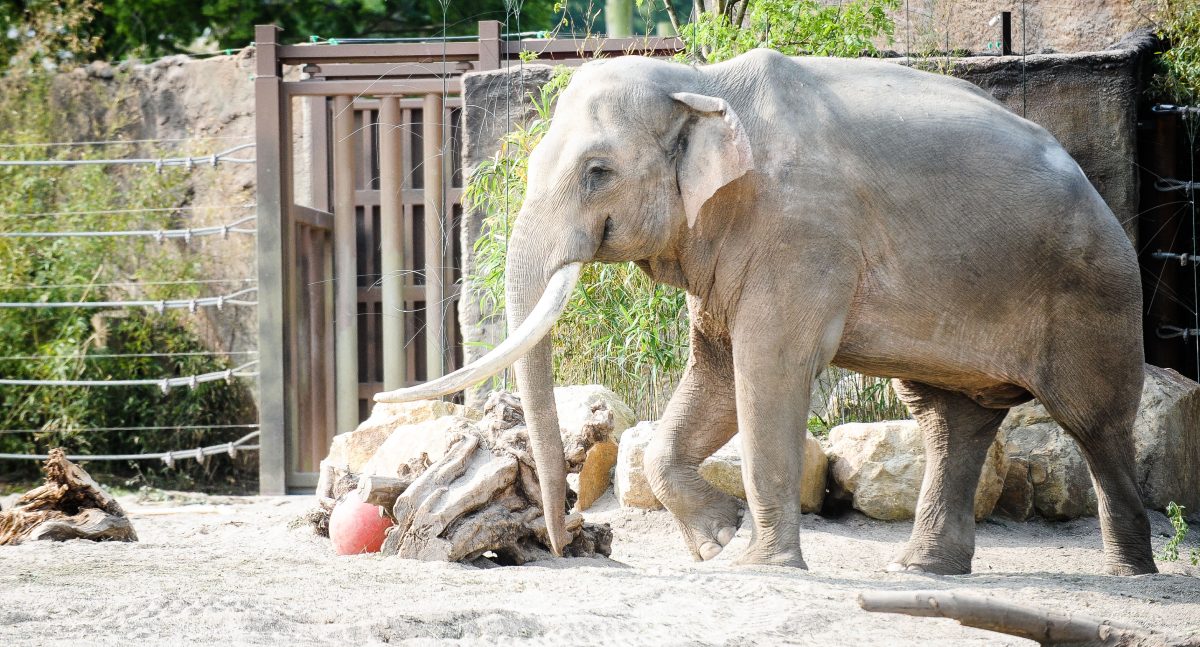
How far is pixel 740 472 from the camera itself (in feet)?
20.1

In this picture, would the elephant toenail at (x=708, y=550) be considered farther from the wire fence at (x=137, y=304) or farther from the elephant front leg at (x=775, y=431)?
the wire fence at (x=137, y=304)

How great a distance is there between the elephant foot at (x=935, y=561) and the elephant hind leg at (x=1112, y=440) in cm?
52

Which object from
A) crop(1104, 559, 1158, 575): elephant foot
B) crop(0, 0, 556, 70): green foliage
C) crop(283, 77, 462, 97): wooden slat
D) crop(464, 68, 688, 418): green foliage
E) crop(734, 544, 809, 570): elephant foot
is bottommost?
crop(1104, 559, 1158, 575): elephant foot

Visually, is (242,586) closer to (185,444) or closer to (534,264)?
(534,264)

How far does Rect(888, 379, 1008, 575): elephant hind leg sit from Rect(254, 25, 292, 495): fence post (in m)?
4.19

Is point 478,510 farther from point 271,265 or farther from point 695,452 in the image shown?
point 271,265

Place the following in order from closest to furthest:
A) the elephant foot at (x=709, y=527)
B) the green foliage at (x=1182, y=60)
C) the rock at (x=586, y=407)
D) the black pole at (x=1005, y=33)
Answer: the elephant foot at (x=709, y=527) < the rock at (x=586, y=407) < the green foliage at (x=1182, y=60) < the black pole at (x=1005, y=33)

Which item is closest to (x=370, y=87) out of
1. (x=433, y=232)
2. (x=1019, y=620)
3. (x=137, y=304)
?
(x=433, y=232)

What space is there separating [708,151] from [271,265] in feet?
14.2

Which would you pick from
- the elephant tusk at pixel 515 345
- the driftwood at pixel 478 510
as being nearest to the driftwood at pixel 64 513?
the driftwood at pixel 478 510

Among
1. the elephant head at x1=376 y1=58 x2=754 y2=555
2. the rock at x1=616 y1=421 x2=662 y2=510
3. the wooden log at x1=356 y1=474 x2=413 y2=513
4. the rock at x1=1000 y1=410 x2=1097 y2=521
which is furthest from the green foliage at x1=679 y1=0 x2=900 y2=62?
the wooden log at x1=356 y1=474 x2=413 y2=513

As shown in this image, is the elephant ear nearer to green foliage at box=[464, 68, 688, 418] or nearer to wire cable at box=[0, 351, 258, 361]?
green foliage at box=[464, 68, 688, 418]

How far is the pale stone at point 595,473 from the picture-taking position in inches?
258

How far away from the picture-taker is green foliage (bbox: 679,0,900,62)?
7012 mm
